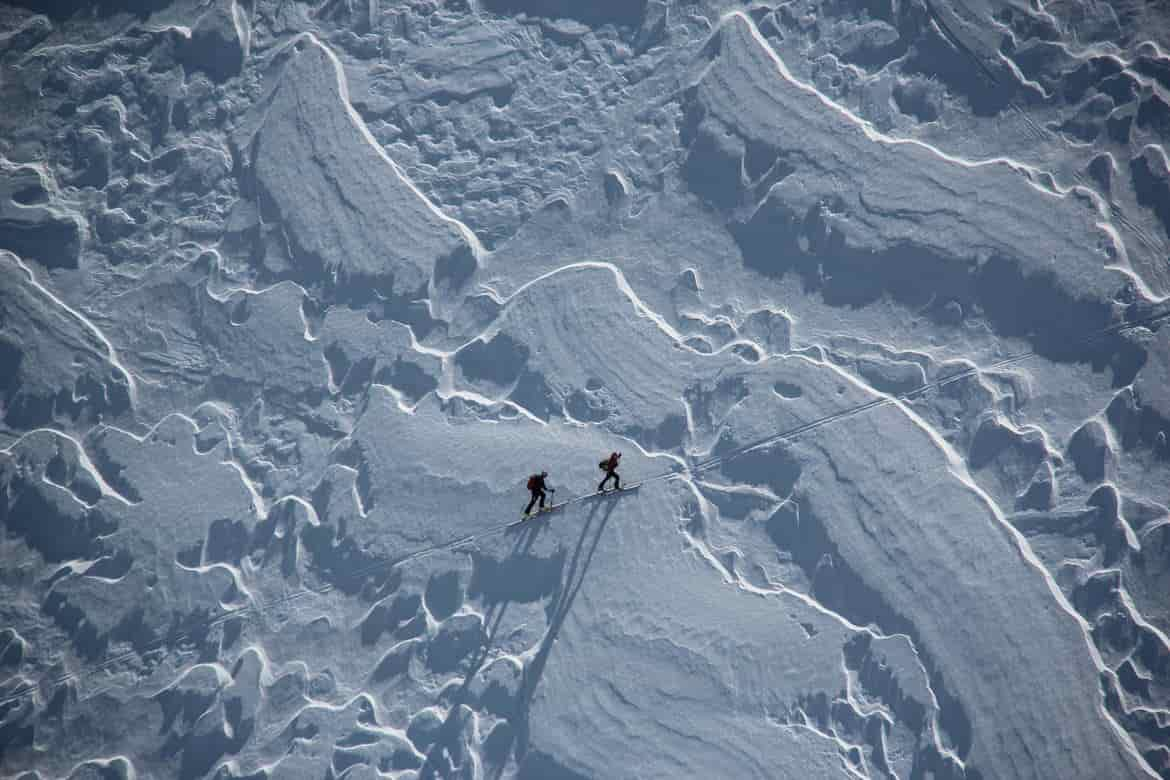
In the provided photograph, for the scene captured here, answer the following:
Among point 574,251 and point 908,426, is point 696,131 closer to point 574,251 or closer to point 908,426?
point 574,251

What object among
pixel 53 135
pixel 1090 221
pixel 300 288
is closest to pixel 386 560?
pixel 300 288

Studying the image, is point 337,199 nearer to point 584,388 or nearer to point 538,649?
point 584,388

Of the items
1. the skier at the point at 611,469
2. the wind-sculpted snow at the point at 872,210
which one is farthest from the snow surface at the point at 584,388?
the skier at the point at 611,469

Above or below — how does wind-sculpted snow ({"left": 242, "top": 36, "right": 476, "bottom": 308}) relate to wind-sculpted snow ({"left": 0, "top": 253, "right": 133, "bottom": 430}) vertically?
above

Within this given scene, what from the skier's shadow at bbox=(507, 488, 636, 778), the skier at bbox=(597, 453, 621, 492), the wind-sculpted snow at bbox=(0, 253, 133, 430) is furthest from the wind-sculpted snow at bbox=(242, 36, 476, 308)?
the skier's shadow at bbox=(507, 488, 636, 778)

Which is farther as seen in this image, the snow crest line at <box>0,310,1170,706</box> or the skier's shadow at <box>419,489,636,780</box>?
the snow crest line at <box>0,310,1170,706</box>

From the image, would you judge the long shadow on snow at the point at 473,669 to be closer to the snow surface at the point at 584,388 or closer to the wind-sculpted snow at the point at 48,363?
the snow surface at the point at 584,388

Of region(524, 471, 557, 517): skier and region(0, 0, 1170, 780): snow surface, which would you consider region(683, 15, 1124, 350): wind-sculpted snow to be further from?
region(524, 471, 557, 517): skier
